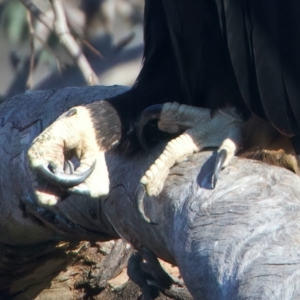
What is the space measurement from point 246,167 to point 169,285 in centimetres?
57

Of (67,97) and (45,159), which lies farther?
(67,97)

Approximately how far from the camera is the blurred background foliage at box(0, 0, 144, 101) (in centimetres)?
435

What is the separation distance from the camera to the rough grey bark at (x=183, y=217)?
1.09 meters

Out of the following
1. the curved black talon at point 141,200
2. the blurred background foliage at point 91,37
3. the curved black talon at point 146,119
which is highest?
the curved black talon at point 146,119

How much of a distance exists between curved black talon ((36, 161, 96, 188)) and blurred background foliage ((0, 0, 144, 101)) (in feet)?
9.44

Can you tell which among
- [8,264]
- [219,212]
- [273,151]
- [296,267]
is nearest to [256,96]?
[273,151]

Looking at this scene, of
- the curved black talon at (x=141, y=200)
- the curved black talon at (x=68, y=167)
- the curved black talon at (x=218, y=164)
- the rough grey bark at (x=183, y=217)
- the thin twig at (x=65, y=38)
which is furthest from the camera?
the thin twig at (x=65, y=38)

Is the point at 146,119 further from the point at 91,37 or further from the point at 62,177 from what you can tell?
the point at 91,37

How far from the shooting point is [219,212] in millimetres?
1220

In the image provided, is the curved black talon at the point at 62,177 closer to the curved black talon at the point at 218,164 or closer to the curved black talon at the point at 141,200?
the curved black talon at the point at 141,200

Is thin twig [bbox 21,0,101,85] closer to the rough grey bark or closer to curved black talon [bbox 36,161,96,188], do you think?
the rough grey bark

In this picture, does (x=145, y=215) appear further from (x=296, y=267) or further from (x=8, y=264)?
(x=8, y=264)

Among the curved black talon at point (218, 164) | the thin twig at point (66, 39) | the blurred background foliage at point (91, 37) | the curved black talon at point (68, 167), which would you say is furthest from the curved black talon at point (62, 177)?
the blurred background foliage at point (91, 37)

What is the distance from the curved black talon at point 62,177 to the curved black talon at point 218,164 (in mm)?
259
